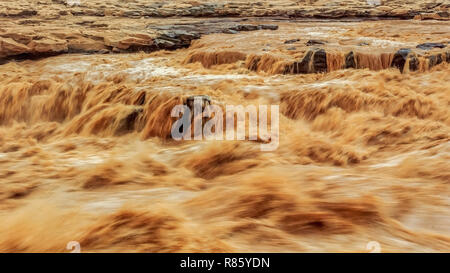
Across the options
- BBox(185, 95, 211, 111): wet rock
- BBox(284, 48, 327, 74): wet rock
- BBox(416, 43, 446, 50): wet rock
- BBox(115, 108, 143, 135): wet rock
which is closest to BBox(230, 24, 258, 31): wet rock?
BBox(284, 48, 327, 74): wet rock

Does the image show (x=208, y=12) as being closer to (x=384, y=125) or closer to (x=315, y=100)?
(x=315, y=100)

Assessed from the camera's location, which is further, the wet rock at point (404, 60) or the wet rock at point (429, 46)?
the wet rock at point (429, 46)

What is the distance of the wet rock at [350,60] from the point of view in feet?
21.2

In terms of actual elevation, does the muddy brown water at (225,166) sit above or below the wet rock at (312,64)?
below

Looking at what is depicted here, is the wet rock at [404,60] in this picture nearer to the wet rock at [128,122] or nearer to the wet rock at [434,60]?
the wet rock at [434,60]

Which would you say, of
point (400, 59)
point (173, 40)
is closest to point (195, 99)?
point (400, 59)

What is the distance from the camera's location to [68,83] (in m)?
6.10

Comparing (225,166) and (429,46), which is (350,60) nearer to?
(429,46)

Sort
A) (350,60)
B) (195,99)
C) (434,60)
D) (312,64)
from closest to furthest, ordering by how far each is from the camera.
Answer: (195,99) → (434,60) → (312,64) → (350,60)

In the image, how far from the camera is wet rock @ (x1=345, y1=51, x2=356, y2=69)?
648 centimetres

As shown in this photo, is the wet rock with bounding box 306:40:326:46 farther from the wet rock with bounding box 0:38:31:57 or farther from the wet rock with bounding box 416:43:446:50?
the wet rock with bounding box 0:38:31:57

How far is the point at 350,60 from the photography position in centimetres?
651

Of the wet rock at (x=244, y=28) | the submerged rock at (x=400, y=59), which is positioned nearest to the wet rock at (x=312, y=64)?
the submerged rock at (x=400, y=59)
